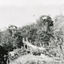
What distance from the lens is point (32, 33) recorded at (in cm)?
1488

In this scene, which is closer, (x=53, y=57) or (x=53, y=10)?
(x=53, y=57)

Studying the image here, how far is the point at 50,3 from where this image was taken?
687 inches

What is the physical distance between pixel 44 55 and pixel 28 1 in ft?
24.4

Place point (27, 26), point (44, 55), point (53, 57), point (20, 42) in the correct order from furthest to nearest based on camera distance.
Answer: point (27, 26) < point (20, 42) < point (44, 55) < point (53, 57)

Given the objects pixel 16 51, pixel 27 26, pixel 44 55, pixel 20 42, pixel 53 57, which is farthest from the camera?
pixel 27 26

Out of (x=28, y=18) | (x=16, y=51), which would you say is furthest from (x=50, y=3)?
(x=16, y=51)

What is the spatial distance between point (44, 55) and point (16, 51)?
2.57 meters

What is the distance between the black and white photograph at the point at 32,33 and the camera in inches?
411

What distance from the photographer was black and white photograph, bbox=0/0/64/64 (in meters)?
10.4

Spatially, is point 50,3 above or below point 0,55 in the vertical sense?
above

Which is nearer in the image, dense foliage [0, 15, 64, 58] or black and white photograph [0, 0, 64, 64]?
black and white photograph [0, 0, 64, 64]

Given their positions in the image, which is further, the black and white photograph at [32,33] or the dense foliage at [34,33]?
the dense foliage at [34,33]

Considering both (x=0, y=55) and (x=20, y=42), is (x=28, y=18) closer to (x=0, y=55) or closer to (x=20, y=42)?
(x=20, y=42)

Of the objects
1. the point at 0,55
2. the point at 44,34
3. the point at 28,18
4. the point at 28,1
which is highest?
the point at 28,1
